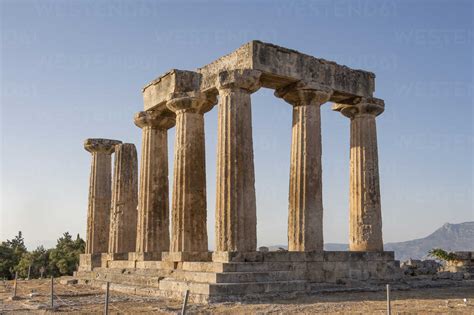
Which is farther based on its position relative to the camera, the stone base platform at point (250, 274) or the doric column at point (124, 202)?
the doric column at point (124, 202)

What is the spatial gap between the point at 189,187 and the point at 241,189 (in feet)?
13.9

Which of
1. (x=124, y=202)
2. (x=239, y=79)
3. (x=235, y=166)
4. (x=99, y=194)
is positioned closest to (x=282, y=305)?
(x=235, y=166)

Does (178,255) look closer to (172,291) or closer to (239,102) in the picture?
(172,291)

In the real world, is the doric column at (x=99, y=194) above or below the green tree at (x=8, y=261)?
above

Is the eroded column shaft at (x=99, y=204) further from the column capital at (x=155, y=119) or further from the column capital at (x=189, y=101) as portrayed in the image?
the column capital at (x=189, y=101)

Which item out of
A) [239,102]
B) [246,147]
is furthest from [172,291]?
[239,102]

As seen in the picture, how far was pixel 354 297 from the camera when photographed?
2095 cm

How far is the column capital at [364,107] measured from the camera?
2788 cm

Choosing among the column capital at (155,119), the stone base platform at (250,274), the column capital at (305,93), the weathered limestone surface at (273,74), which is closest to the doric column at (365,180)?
the weathered limestone surface at (273,74)

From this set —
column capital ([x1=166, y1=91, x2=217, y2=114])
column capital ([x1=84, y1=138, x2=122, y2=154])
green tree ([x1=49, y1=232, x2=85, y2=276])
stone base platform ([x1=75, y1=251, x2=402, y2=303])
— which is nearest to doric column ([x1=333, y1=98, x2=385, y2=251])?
stone base platform ([x1=75, y1=251, x2=402, y2=303])

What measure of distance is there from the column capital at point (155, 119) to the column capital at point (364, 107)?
354 inches

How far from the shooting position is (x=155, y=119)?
30078 mm

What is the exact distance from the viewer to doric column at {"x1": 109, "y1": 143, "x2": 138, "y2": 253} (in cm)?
3297

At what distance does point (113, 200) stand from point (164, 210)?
5208 mm
